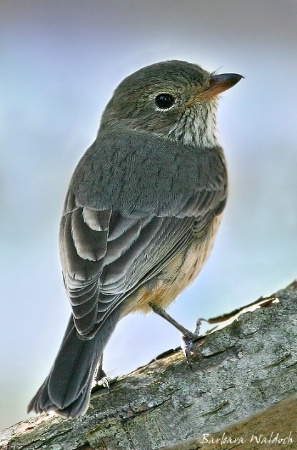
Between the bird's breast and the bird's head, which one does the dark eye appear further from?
the bird's breast

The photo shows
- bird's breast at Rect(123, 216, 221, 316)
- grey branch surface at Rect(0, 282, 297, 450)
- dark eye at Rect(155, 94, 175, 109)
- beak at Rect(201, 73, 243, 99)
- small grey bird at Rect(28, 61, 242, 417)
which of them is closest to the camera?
grey branch surface at Rect(0, 282, 297, 450)

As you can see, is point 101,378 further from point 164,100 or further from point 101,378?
point 164,100

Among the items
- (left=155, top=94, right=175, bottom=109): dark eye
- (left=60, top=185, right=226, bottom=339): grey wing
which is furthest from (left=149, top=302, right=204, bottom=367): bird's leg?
(left=155, top=94, right=175, bottom=109): dark eye

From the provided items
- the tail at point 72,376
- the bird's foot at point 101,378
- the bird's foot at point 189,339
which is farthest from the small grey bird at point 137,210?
the bird's foot at point 189,339

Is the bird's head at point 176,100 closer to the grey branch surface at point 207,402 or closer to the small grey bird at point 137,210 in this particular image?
the small grey bird at point 137,210

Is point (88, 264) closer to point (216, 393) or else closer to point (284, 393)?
point (216, 393)

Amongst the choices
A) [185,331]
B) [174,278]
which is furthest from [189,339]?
[174,278]
